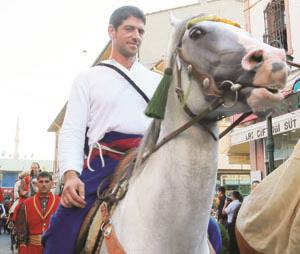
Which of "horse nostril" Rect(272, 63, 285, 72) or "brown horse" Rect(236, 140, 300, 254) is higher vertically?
"horse nostril" Rect(272, 63, 285, 72)

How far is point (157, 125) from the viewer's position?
8.97ft

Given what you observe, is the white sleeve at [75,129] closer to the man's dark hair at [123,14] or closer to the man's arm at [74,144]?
the man's arm at [74,144]

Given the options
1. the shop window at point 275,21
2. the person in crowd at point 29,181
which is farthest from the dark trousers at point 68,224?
the shop window at point 275,21

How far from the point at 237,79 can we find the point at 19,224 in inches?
249

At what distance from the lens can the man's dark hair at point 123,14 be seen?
130 inches

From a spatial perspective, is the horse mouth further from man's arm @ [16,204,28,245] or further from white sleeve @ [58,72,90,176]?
man's arm @ [16,204,28,245]

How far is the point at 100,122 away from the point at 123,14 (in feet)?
2.45

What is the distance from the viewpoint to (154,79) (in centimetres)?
353

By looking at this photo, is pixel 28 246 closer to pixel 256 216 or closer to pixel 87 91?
pixel 87 91

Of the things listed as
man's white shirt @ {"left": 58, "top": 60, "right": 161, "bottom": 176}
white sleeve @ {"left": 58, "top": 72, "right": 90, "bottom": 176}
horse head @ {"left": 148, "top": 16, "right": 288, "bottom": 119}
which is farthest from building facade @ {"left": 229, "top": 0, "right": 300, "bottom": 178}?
horse head @ {"left": 148, "top": 16, "right": 288, "bottom": 119}

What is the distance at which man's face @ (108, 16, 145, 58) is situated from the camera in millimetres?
3287

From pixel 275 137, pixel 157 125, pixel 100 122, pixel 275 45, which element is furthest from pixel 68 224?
pixel 275 137

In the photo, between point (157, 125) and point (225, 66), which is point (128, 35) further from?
point (225, 66)

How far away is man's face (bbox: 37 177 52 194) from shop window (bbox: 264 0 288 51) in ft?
35.8
